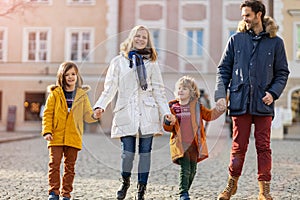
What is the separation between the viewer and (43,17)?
814 inches

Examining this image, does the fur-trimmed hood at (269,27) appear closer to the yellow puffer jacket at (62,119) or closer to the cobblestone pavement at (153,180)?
the cobblestone pavement at (153,180)

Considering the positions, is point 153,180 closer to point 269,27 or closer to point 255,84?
point 255,84

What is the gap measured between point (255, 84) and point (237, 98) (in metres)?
0.18

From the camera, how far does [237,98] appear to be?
3865 millimetres

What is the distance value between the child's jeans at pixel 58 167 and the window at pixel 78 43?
54.6 feet

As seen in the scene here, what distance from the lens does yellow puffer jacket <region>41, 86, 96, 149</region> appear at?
389 cm

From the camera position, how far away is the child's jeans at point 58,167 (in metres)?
3.88

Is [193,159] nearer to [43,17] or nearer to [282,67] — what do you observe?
[282,67]

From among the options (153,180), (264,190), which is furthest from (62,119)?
(153,180)

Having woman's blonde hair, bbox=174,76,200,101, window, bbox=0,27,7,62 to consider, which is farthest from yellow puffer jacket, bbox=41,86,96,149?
window, bbox=0,27,7,62

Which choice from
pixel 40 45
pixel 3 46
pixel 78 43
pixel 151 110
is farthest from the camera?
pixel 3 46

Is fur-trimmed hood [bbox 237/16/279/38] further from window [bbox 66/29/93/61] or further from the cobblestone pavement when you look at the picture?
window [bbox 66/29/93/61]

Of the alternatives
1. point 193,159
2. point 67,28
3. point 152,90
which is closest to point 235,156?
point 193,159

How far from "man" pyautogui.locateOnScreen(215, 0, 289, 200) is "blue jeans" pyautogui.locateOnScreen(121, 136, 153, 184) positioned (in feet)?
2.17
